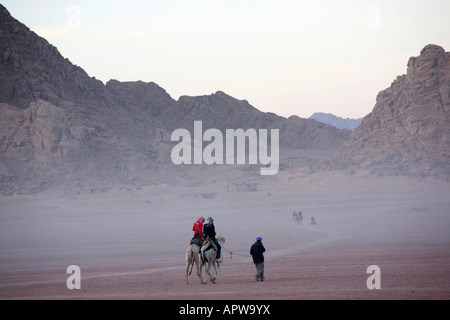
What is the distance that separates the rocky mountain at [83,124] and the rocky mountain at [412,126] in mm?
26528

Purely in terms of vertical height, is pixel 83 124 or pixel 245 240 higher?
pixel 83 124

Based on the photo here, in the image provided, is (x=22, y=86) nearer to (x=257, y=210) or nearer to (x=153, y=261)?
(x=257, y=210)

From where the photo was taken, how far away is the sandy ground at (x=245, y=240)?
55.3ft

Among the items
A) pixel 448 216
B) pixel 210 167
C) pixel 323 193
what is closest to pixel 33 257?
pixel 448 216

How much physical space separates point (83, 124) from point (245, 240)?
6544 centimetres

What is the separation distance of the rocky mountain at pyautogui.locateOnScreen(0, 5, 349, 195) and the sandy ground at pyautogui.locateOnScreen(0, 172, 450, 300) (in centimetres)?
948

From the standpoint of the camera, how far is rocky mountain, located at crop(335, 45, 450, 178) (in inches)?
2832

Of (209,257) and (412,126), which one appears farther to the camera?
(412,126)

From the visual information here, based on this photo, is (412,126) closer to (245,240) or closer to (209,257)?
(245,240)

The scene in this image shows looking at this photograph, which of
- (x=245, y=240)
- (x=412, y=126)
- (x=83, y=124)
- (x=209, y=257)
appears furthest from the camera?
(x=83, y=124)

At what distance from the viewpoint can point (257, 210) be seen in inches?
2375

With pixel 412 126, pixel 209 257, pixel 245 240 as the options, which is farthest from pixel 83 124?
pixel 209 257

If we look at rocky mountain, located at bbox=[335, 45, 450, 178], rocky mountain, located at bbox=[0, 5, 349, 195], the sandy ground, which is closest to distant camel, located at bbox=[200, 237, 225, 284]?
the sandy ground

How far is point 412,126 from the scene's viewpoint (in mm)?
75938
